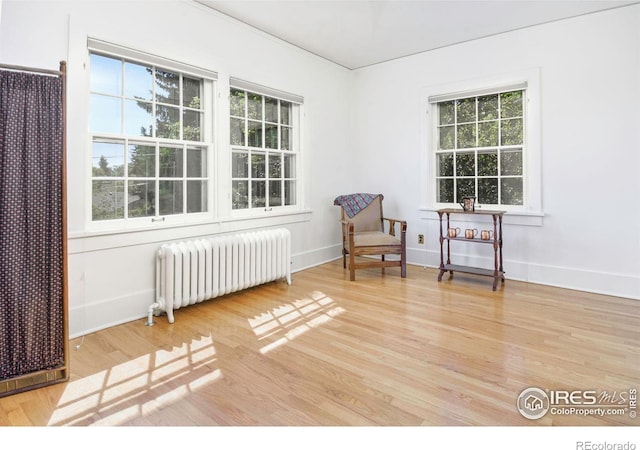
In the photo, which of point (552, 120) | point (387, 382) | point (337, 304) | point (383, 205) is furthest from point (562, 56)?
point (387, 382)

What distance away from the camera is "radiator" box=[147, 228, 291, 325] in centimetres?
306

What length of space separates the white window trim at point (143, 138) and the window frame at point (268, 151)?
209 mm

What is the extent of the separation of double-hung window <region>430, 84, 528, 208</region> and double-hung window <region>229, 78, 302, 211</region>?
190cm

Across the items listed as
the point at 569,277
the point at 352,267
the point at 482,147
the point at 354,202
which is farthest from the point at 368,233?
the point at 569,277

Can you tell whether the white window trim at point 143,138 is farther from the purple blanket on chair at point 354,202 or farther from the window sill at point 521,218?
the window sill at point 521,218

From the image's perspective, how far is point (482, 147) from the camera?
14.7 feet

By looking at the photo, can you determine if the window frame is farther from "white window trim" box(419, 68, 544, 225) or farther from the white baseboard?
the white baseboard

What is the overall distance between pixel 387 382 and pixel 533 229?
301cm

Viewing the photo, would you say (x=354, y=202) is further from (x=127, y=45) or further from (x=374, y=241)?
(x=127, y=45)

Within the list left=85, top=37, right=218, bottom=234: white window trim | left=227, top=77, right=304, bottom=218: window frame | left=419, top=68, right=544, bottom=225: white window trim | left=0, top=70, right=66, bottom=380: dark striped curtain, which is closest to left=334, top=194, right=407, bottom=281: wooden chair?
left=227, top=77, right=304, bottom=218: window frame

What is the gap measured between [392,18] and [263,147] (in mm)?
1922

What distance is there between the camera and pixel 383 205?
5.27 metres

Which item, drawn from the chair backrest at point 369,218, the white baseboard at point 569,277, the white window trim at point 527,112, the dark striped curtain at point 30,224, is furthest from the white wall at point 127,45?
the white baseboard at point 569,277

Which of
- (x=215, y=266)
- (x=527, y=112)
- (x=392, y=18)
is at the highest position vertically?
(x=392, y=18)
